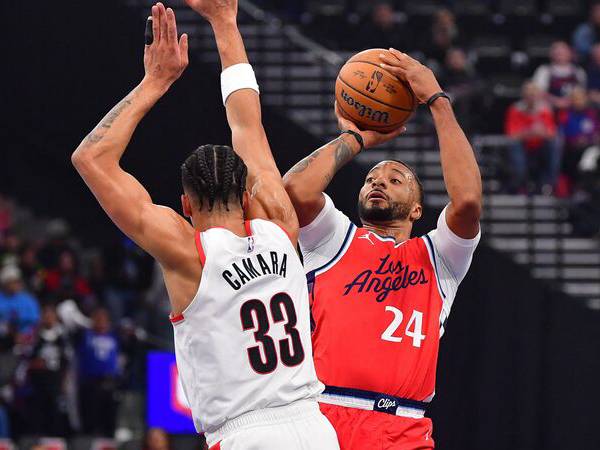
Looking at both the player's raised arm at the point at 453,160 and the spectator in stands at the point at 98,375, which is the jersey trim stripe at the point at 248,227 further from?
the spectator in stands at the point at 98,375

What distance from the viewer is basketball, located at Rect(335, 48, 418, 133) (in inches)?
291

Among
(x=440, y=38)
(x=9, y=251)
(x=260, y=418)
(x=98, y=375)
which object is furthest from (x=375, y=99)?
(x=9, y=251)

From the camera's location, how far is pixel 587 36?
69.7 feet

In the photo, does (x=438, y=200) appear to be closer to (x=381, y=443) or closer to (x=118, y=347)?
(x=118, y=347)

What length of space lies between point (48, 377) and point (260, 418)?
13034mm

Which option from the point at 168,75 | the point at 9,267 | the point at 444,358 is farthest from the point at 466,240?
the point at 9,267

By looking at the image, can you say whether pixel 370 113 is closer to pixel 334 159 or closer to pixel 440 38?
pixel 334 159

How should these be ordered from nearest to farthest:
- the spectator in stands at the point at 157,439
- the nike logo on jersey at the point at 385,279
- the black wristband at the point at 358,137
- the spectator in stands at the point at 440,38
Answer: the nike logo on jersey at the point at 385,279
the black wristband at the point at 358,137
the spectator in stands at the point at 157,439
the spectator in stands at the point at 440,38

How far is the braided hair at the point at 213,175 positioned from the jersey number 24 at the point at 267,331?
1.61 feet

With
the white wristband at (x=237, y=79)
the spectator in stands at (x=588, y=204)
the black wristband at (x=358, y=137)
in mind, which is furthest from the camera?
the spectator in stands at (x=588, y=204)

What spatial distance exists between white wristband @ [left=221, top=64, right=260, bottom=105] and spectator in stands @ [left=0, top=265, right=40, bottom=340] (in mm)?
12715

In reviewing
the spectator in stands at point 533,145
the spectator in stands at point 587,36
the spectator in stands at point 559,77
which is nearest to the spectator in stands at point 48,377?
the spectator in stands at point 533,145

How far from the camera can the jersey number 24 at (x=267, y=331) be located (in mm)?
5949

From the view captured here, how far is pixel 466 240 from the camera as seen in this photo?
7301 millimetres
